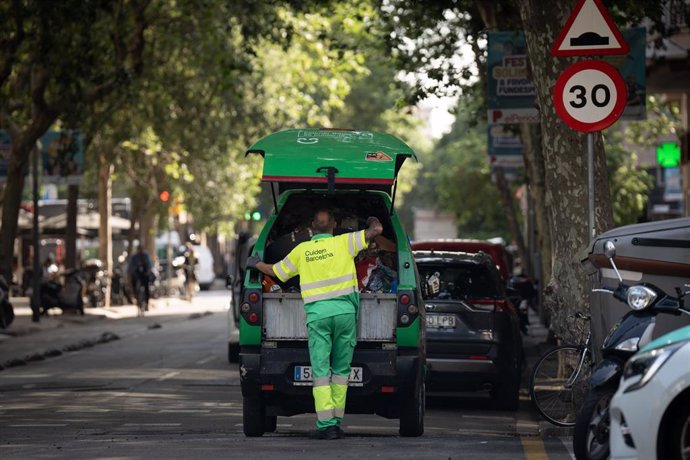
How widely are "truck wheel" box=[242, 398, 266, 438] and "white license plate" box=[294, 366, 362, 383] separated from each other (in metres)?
Answer: 0.45

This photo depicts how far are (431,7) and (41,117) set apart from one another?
8.31 metres

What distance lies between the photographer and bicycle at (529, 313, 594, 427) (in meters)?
13.5

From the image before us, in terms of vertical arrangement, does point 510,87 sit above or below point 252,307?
above

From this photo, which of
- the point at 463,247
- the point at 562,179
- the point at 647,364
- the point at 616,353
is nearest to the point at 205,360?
the point at 463,247

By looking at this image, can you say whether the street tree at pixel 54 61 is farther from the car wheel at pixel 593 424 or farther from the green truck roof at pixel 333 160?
the car wheel at pixel 593 424

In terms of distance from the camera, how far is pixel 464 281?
15.9m

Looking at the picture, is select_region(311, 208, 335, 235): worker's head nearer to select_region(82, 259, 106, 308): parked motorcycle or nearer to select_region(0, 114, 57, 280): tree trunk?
select_region(0, 114, 57, 280): tree trunk

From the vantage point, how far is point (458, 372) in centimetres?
1556

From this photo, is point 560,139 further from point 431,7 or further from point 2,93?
point 2,93

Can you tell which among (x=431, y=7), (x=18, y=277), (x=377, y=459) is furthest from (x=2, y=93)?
(x=18, y=277)

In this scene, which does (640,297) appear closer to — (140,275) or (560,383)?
(560,383)

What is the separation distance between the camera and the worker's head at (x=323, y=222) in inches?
484

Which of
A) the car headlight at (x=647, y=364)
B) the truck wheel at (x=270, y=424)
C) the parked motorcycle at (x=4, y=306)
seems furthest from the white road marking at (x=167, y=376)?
the car headlight at (x=647, y=364)

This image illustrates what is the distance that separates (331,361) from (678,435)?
15.8ft
